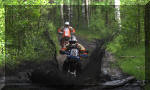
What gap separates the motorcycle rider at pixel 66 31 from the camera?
411 centimetres

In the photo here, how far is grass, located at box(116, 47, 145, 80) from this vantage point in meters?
4.03

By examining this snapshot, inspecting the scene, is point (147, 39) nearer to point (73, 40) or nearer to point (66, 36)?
point (73, 40)

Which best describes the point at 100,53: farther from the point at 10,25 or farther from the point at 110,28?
the point at 10,25

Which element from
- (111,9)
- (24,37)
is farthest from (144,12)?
(24,37)

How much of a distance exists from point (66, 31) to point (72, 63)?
26.9 inches

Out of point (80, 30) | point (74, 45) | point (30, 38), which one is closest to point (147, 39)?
point (80, 30)

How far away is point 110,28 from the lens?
4.12m

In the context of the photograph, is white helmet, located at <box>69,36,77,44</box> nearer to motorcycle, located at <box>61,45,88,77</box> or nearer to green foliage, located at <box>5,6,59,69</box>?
motorcycle, located at <box>61,45,88,77</box>

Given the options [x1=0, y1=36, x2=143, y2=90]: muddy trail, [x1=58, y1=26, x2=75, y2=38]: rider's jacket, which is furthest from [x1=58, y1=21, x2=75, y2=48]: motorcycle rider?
[x1=0, y1=36, x2=143, y2=90]: muddy trail

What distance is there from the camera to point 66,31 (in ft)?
13.5

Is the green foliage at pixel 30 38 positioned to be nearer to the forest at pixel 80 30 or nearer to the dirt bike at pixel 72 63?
the forest at pixel 80 30

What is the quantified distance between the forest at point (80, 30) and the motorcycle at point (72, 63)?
0.26m

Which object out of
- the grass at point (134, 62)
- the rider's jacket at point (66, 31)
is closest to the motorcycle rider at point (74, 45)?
the rider's jacket at point (66, 31)

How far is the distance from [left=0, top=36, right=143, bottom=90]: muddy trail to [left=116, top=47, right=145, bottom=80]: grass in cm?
11
